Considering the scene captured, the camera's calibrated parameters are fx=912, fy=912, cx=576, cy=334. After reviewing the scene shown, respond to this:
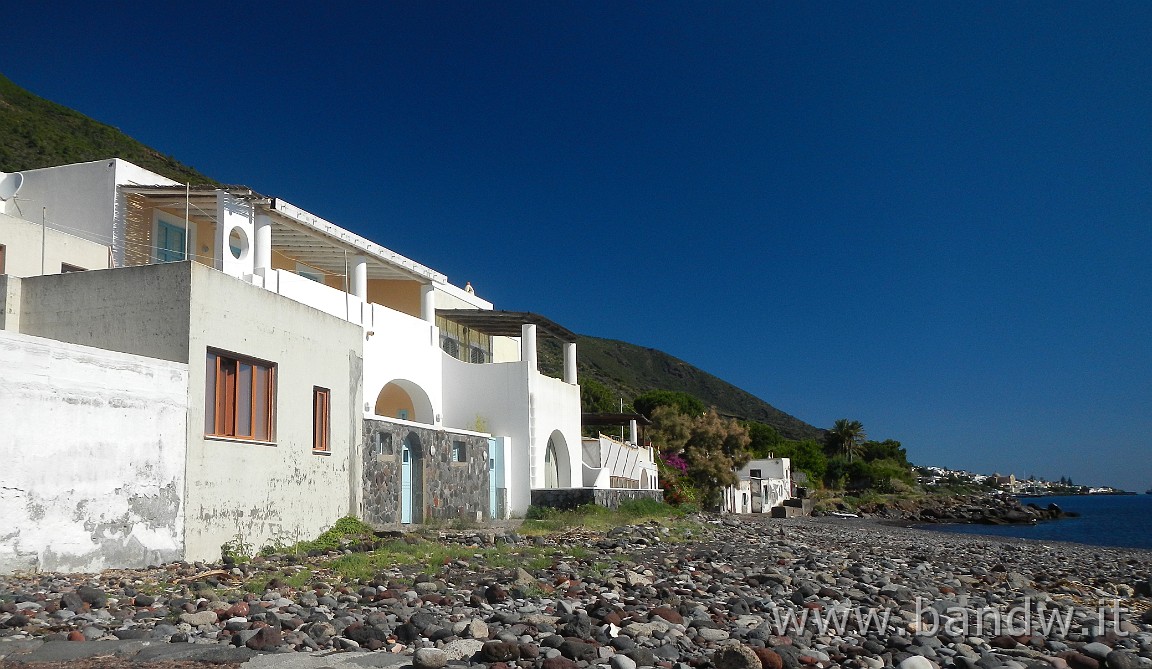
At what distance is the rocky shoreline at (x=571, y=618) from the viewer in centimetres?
Answer: 644

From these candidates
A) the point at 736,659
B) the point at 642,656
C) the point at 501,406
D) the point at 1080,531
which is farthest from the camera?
the point at 1080,531

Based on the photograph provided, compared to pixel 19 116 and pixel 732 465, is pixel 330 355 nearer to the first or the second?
pixel 732 465

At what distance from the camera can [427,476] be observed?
2078 centimetres

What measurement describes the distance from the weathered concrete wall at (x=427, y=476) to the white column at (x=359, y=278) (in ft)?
14.8

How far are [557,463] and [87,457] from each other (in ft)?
62.4

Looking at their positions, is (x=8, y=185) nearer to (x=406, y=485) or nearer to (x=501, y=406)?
(x=406, y=485)

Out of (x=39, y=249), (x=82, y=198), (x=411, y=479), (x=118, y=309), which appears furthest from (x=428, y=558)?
(x=82, y=198)

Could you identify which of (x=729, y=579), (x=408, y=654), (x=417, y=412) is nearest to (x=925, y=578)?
(x=729, y=579)

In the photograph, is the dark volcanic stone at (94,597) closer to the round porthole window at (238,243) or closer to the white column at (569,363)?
the round porthole window at (238,243)

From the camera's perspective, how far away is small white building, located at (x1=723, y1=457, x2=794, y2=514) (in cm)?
5400

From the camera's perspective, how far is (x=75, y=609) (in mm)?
8109

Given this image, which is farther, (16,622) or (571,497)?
(571,497)

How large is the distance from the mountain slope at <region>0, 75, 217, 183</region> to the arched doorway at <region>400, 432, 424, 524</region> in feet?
97.8

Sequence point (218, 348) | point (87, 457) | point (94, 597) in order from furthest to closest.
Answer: point (218, 348)
point (87, 457)
point (94, 597)
